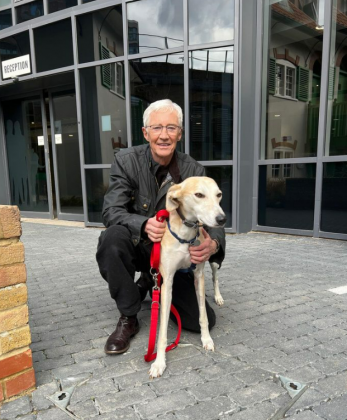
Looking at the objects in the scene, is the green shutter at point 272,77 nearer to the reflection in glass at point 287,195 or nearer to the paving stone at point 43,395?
the reflection in glass at point 287,195

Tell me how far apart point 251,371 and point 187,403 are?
512mm

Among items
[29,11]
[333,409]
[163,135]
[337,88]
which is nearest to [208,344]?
[333,409]

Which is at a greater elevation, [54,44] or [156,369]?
[54,44]

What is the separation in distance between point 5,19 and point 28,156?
135 inches

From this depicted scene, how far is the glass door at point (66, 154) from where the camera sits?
8211mm

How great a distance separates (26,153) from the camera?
905 centimetres

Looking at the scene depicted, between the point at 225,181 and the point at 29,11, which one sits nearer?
the point at 225,181

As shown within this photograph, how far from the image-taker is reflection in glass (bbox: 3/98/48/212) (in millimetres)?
8820

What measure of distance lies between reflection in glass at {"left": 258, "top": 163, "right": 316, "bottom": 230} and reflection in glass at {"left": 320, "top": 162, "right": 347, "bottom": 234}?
0.73ft

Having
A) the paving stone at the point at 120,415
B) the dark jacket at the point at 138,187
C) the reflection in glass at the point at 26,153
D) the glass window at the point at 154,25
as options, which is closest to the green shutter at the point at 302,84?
the glass window at the point at 154,25

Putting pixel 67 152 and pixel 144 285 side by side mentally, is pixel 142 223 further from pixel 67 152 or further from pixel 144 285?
pixel 67 152

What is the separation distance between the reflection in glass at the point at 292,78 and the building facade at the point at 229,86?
2cm

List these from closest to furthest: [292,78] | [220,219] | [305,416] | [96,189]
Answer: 1. [305,416]
2. [220,219]
3. [292,78]
4. [96,189]

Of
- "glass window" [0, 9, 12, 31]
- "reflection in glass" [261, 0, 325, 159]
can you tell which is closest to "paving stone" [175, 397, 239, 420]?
"reflection in glass" [261, 0, 325, 159]
